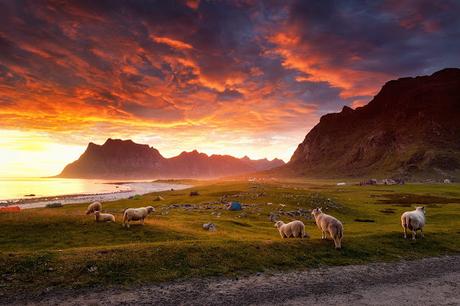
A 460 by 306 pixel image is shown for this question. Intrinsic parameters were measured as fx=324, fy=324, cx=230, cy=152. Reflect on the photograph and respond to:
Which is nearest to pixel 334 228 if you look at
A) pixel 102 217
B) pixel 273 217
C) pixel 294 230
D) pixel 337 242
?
pixel 337 242

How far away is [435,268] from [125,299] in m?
20.5

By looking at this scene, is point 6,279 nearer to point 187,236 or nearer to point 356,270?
point 187,236

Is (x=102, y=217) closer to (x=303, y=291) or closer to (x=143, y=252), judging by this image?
(x=143, y=252)

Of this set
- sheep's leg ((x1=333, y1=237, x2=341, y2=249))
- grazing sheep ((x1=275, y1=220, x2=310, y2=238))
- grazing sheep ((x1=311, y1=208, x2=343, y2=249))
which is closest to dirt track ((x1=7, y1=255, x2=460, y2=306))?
sheep's leg ((x1=333, y1=237, x2=341, y2=249))

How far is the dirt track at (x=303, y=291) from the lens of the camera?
622 inches

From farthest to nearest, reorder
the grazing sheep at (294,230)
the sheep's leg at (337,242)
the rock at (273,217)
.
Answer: the rock at (273,217) < the grazing sheep at (294,230) < the sheep's leg at (337,242)

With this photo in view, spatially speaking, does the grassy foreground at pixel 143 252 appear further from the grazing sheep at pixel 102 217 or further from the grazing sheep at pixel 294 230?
the grazing sheep at pixel 294 230

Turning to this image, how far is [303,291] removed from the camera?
17.3 metres

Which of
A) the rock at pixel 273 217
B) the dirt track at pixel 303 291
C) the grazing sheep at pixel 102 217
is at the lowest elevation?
the rock at pixel 273 217

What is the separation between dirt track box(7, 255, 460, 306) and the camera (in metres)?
15.8

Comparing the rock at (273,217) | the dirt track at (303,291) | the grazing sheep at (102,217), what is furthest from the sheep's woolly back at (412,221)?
the grazing sheep at (102,217)

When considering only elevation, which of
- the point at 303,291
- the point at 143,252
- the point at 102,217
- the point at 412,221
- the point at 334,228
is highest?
the point at 102,217

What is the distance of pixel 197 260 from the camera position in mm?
21672

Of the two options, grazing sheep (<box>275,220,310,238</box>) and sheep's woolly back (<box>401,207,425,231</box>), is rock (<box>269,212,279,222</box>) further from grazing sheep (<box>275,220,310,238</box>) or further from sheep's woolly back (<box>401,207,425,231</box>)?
sheep's woolly back (<box>401,207,425,231</box>)
